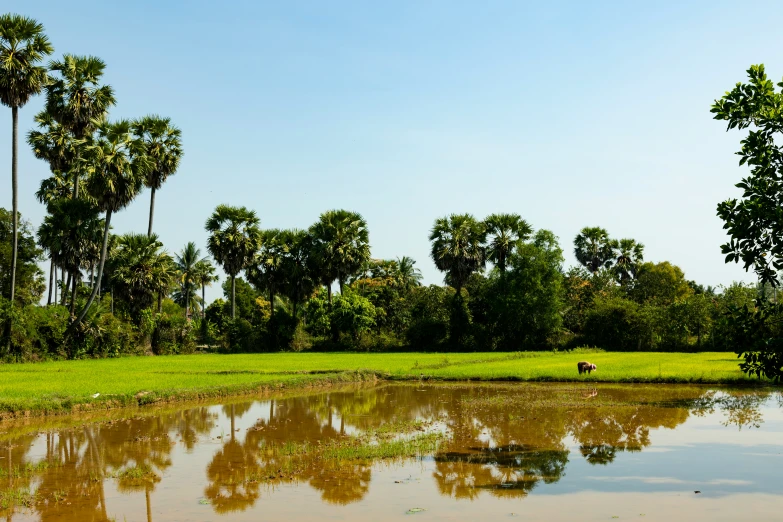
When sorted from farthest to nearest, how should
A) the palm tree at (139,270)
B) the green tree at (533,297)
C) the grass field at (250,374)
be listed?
the green tree at (533,297) < the palm tree at (139,270) < the grass field at (250,374)

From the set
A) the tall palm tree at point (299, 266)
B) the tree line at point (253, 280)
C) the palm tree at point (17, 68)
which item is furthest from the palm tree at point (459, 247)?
the palm tree at point (17, 68)

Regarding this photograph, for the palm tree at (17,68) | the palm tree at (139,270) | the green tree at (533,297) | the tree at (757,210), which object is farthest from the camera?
the green tree at (533,297)

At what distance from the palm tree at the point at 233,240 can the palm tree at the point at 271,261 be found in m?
1.57

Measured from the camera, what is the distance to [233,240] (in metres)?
52.8

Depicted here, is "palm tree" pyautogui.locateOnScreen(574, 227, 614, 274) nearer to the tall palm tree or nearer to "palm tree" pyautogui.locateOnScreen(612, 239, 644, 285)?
"palm tree" pyautogui.locateOnScreen(612, 239, 644, 285)

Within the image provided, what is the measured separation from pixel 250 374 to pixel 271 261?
24.7 meters

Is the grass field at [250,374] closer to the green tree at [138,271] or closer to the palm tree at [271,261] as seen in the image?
the green tree at [138,271]

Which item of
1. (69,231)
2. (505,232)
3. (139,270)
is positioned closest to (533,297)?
(505,232)

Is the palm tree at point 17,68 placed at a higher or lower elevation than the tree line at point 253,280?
higher

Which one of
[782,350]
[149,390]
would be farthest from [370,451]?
[149,390]

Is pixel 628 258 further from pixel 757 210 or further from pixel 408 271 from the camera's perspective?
pixel 757 210

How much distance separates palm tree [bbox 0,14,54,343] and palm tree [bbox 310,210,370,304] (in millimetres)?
22324

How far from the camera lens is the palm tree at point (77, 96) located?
39.4 metres

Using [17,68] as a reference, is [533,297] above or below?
below
